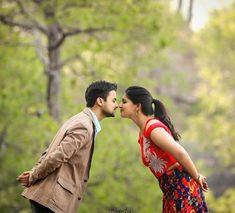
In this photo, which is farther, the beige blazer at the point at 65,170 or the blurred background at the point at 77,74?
the blurred background at the point at 77,74

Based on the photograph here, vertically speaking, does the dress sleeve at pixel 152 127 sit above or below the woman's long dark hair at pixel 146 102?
below

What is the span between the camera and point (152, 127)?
14.9 ft

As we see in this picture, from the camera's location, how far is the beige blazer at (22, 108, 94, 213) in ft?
14.5

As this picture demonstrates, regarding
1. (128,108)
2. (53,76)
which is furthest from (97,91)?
(53,76)

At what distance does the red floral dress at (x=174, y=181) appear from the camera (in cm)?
460

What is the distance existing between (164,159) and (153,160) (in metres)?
0.09

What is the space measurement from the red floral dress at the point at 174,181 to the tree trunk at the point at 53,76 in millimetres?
9109

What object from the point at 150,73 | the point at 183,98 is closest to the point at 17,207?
the point at 150,73

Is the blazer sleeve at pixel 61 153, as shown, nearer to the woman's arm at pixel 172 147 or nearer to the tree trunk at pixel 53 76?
the woman's arm at pixel 172 147

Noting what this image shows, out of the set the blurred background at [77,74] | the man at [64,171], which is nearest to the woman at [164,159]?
the man at [64,171]

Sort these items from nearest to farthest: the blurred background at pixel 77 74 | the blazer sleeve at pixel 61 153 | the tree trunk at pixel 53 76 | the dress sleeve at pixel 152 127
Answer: the blazer sleeve at pixel 61 153, the dress sleeve at pixel 152 127, the blurred background at pixel 77 74, the tree trunk at pixel 53 76

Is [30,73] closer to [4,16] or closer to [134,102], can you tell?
[4,16]

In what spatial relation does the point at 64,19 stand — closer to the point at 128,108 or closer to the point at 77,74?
the point at 77,74

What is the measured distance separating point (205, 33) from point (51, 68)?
15.5 m
